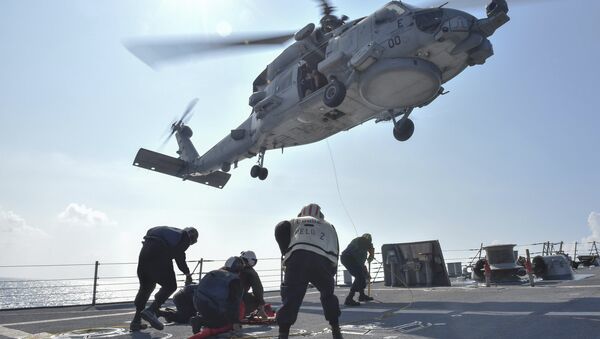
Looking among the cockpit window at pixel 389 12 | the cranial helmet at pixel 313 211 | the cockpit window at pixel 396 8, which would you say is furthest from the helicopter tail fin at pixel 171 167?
the cranial helmet at pixel 313 211

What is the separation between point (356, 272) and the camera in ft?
32.7

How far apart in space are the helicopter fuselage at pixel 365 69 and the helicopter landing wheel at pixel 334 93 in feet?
0.46

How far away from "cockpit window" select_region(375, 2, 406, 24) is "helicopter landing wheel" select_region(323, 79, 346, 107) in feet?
8.12

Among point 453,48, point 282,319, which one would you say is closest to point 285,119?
point 453,48

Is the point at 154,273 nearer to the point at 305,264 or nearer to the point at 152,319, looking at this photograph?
the point at 152,319

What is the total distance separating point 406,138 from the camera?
15008 mm

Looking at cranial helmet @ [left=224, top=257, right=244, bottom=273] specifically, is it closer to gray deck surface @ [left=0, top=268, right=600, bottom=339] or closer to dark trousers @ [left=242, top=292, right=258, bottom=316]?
gray deck surface @ [left=0, top=268, right=600, bottom=339]

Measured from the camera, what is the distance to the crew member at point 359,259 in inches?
391

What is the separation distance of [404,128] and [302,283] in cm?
1121

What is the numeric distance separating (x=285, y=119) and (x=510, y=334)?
12.7 meters

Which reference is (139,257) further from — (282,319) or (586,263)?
(586,263)

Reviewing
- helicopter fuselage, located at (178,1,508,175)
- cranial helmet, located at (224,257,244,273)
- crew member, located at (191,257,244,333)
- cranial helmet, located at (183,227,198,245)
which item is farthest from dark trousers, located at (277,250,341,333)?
helicopter fuselage, located at (178,1,508,175)

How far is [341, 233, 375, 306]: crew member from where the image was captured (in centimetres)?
992

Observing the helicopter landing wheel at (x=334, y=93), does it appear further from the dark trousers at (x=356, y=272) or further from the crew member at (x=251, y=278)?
the crew member at (x=251, y=278)
